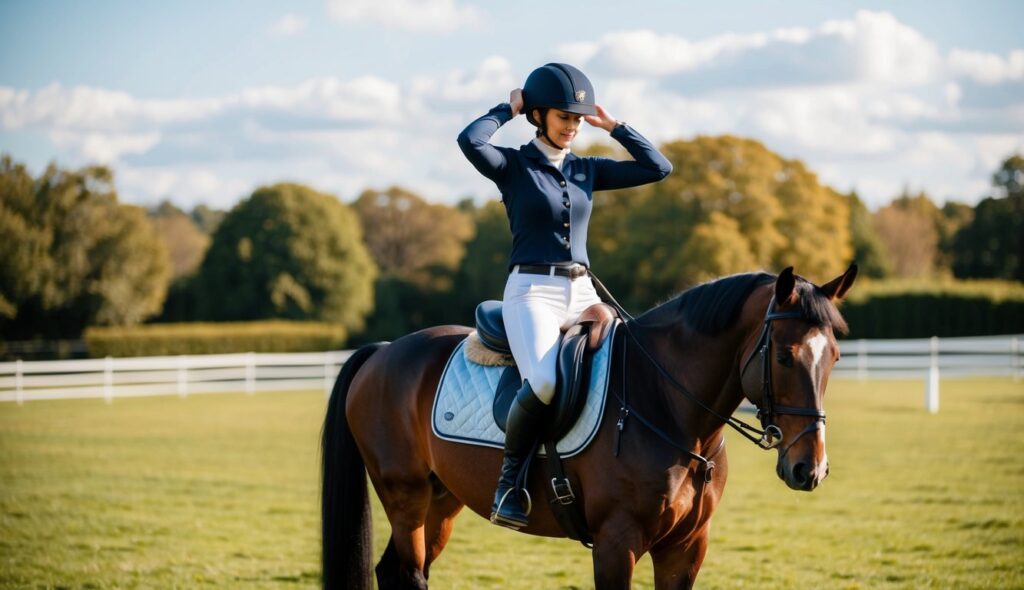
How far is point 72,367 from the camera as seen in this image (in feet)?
98.6

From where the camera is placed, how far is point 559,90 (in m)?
4.85

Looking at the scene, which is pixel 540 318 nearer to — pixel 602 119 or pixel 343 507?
pixel 602 119

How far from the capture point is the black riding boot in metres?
4.72

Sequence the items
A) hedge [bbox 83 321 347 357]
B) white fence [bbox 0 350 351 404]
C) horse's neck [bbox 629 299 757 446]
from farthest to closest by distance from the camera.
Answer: hedge [bbox 83 321 347 357] < white fence [bbox 0 350 351 404] < horse's neck [bbox 629 299 757 446]

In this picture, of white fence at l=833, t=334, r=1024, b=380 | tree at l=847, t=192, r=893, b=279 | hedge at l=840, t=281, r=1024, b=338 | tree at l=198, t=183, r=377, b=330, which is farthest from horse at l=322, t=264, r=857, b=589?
tree at l=847, t=192, r=893, b=279

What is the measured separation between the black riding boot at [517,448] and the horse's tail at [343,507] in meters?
1.32

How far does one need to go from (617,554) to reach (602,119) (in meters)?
2.18

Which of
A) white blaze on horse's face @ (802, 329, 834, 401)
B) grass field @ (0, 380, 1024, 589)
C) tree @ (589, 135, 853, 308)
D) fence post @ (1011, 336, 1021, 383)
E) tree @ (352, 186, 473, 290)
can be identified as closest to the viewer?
white blaze on horse's face @ (802, 329, 834, 401)

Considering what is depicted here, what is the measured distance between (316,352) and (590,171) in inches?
1621

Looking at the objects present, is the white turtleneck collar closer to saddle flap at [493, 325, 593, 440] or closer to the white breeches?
the white breeches

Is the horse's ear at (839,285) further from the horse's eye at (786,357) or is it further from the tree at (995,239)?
the tree at (995,239)

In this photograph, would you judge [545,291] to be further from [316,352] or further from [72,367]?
[316,352]

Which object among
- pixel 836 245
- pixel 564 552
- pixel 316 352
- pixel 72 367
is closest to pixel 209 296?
pixel 316 352

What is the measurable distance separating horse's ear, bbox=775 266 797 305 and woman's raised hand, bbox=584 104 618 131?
54.2 inches
